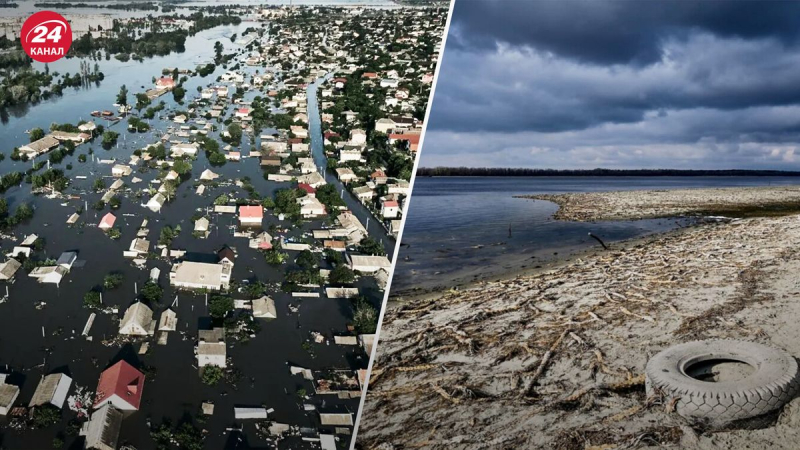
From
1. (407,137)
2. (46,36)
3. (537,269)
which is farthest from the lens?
(407,137)

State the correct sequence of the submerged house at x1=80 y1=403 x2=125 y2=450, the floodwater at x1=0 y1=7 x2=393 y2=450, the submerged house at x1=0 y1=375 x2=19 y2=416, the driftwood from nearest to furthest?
the driftwood → the submerged house at x1=80 y1=403 x2=125 y2=450 → the submerged house at x1=0 y1=375 x2=19 y2=416 → the floodwater at x1=0 y1=7 x2=393 y2=450

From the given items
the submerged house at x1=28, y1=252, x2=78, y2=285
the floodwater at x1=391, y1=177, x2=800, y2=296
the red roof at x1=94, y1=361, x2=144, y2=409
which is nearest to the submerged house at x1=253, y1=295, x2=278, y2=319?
the red roof at x1=94, y1=361, x2=144, y2=409

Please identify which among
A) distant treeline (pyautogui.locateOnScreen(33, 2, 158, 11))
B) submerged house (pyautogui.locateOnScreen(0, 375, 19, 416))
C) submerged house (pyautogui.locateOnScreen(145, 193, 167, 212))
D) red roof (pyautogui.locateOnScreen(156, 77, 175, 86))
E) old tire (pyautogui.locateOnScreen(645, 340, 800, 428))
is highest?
distant treeline (pyautogui.locateOnScreen(33, 2, 158, 11))

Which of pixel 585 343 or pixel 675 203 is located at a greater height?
pixel 675 203

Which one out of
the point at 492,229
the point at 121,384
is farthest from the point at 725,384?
the point at 121,384

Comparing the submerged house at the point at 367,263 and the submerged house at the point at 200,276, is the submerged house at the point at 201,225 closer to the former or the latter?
the submerged house at the point at 200,276

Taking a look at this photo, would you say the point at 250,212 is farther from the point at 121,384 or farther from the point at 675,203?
the point at 675,203

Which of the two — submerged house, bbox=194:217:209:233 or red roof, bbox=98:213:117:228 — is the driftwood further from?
red roof, bbox=98:213:117:228

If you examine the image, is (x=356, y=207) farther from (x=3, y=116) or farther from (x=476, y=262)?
(x=476, y=262)
